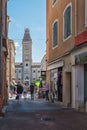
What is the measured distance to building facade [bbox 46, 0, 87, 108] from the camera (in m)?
22.2

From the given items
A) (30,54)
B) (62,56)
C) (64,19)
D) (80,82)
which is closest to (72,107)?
(80,82)

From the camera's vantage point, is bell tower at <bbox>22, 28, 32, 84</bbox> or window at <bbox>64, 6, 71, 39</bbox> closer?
window at <bbox>64, 6, 71, 39</bbox>

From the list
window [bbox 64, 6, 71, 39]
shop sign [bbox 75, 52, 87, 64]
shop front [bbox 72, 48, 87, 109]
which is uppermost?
window [bbox 64, 6, 71, 39]

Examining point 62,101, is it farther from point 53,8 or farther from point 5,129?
point 5,129

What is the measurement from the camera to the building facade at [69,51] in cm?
2222

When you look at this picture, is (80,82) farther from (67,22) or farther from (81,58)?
(67,22)

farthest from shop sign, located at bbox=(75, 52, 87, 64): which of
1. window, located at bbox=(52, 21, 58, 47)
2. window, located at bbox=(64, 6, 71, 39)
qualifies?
window, located at bbox=(52, 21, 58, 47)

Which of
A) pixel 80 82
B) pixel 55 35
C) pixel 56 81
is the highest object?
pixel 55 35

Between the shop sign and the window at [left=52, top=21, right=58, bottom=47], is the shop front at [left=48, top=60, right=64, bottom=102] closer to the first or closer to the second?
the window at [left=52, top=21, right=58, bottom=47]

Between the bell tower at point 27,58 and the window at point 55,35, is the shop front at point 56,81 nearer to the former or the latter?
the window at point 55,35

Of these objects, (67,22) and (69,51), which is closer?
(69,51)

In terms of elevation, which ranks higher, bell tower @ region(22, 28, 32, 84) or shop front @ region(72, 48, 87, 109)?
bell tower @ region(22, 28, 32, 84)

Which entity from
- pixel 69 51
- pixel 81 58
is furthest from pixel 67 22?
pixel 81 58

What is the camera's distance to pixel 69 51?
81.3 feet
